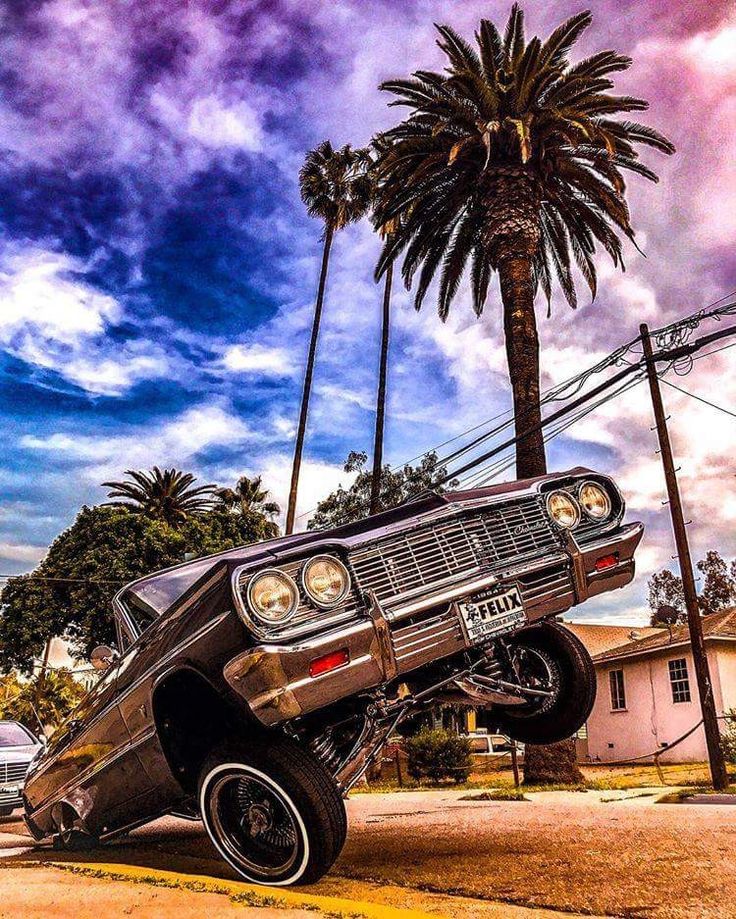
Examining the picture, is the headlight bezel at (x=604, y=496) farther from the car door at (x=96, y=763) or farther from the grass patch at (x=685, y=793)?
the grass patch at (x=685, y=793)

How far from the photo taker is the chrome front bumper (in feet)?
11.9

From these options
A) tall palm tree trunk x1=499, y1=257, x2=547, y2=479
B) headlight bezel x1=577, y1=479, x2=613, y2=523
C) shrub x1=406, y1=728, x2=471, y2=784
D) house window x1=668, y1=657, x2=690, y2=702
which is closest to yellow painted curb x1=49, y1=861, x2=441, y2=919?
headlight bezel x1=577, y1=479, x2=613, y2=523

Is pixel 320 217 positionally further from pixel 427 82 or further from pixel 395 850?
pixel 395 850

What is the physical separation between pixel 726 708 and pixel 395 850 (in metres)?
20.7

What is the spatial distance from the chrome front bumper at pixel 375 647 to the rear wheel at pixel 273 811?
10.7 inches

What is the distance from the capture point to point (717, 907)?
3197 millimetres

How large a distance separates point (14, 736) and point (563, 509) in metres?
11.2

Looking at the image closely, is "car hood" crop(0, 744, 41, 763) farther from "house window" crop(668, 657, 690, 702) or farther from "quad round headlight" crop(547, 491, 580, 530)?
"house window" crop(668, 657, 690, 702)

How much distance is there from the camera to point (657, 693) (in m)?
25.8

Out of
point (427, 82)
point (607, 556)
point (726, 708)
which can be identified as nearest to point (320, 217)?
point (427, 82)

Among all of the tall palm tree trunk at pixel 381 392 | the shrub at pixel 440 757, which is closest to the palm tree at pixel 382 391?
the tall palm tree trunk at pixel 381 392

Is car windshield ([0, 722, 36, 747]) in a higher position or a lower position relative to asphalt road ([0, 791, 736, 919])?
higher

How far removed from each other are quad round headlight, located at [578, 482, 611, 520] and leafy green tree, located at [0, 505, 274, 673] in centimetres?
3090

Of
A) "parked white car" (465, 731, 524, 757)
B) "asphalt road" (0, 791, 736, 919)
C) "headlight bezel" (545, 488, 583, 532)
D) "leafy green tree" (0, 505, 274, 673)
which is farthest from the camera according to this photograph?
"leafy green tree" (0, 505, 274, 673)
